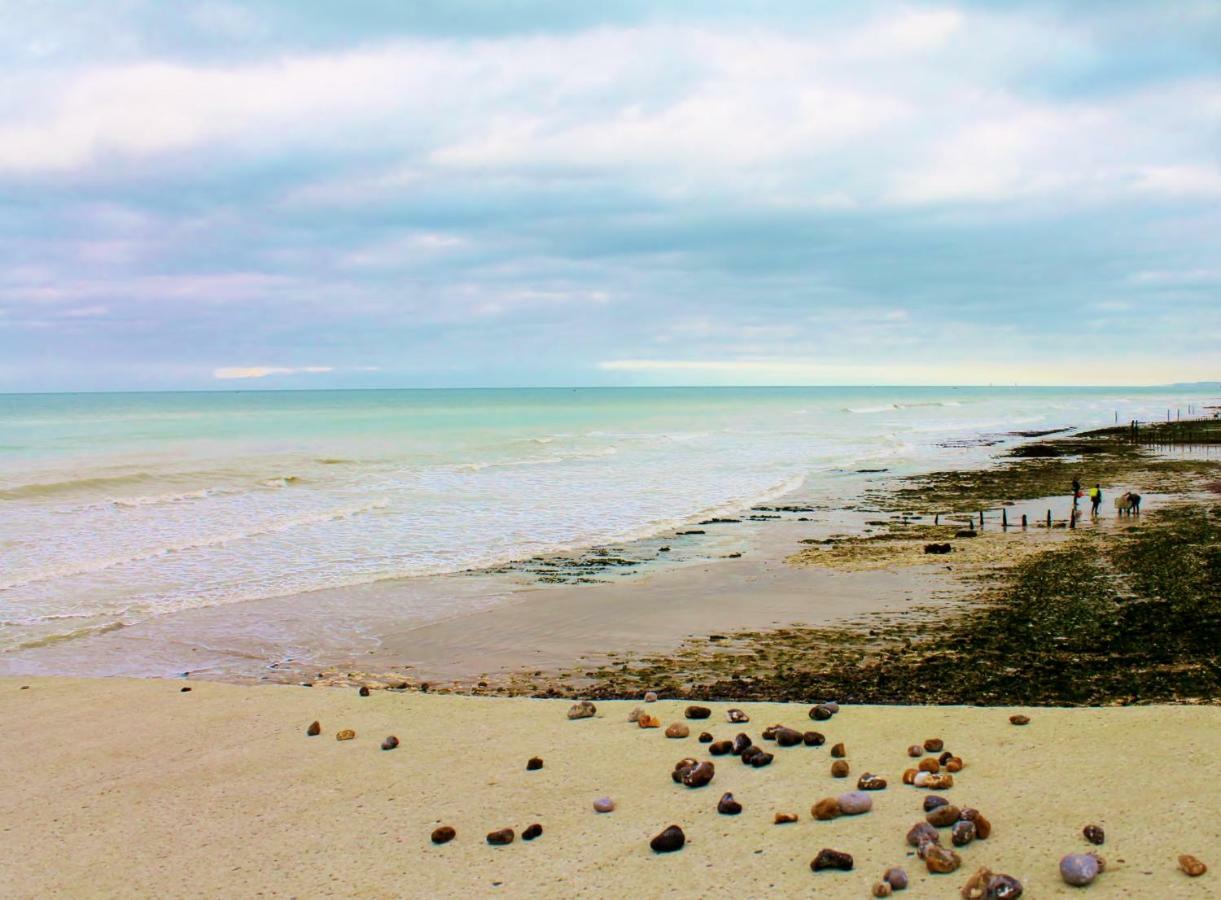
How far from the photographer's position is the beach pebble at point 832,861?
17.9 feet

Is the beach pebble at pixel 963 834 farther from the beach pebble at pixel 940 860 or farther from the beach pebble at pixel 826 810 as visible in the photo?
the beach pebble at pixel 826 810

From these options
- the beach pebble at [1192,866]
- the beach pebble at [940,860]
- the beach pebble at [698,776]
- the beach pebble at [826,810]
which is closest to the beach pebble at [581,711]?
the beach pebble at [698,776]

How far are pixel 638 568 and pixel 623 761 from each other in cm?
1268

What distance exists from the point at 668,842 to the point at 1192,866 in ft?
9.67

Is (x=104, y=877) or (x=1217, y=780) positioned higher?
(x=1217, y=780)

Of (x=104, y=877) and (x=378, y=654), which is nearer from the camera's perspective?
(x=104, y=877)

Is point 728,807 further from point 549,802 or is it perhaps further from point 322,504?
point 322,504

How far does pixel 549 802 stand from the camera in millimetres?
6859

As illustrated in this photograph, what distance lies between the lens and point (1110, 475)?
38.7 m

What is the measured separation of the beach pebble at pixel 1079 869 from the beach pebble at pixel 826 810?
4.59 feet

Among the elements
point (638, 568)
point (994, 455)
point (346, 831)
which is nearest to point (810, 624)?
point (638, 568)

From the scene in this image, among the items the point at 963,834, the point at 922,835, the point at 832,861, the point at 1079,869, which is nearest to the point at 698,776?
the point at 832,861

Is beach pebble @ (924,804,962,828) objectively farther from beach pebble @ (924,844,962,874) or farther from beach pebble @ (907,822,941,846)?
beach pebble @ (924,844,962,874)

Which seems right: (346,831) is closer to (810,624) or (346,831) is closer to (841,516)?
(810,624)
